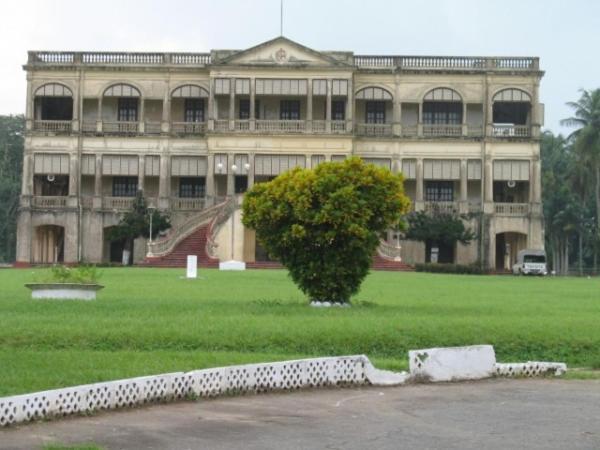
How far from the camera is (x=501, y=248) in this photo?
7025cm

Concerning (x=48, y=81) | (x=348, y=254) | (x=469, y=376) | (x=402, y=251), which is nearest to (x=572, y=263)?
(x=402, y=251)

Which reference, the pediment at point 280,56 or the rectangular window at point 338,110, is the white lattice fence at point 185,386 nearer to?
the pediment at point 280,56

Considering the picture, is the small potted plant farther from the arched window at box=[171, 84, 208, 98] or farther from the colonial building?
the arched window at box=[171, 84, 208, 98]

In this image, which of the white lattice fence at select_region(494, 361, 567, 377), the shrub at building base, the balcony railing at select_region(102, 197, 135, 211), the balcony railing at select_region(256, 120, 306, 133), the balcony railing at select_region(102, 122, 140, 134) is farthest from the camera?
the balcony railing at select_region(102, 122, 140, 134)

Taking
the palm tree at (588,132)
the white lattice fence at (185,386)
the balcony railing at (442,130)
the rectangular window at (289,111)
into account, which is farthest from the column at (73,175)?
the white lattice fence at (185,386)

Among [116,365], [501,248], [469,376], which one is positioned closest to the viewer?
[116,365]

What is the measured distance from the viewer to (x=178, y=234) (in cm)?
5778

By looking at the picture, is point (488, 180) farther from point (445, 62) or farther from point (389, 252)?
point (389, 252)

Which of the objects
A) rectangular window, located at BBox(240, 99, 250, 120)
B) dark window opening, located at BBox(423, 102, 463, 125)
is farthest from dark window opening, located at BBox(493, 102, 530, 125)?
rectangular window, located at BBox(240, 99, 250, 120)

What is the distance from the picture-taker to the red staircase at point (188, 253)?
55.6 m

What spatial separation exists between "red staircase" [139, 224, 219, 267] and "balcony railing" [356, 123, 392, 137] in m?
13.3

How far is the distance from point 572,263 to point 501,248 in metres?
34.5

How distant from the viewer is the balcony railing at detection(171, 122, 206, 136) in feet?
220

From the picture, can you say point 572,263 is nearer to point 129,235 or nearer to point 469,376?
point 129,235
